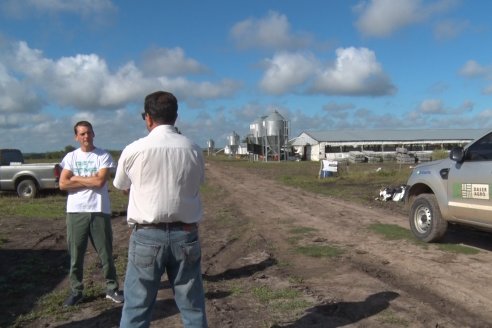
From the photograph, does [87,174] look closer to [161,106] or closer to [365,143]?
[161,106]

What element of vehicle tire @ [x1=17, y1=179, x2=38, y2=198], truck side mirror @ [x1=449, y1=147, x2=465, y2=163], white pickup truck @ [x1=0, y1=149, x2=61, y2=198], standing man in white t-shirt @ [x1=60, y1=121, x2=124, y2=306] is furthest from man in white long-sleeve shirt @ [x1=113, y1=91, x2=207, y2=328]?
vehicle tire @ [x1=17, y1=179, x2=38, y2=198]

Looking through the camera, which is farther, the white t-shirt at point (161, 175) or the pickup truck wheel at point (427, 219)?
the pickup truck wheel at point (427, 219)

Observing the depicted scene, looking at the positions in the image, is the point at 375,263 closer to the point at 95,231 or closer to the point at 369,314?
the point at 369,314

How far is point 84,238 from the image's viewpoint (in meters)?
5.60

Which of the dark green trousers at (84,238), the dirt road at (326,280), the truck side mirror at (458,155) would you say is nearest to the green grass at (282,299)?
the dirt road at (326,280)

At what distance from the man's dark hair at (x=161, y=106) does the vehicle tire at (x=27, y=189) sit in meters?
16.2

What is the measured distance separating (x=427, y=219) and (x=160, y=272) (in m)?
6.38

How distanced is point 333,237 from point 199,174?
6.54 m

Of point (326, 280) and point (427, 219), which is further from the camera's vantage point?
point (427, 219)

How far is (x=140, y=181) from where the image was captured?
3.62m

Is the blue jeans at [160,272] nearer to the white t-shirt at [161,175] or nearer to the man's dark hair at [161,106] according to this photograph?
the white t-shirt at [161,175]

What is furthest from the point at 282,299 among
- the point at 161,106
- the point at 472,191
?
the point at 472,191

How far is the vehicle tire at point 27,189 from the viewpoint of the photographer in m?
18.4

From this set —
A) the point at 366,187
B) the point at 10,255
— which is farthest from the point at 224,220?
the point at 366,187
